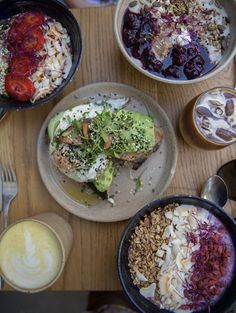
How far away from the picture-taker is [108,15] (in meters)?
1.48

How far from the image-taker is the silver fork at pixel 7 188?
1.39 metres

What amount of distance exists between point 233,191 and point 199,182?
0.36 feet

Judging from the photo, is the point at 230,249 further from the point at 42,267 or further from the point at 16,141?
the point at 16,141

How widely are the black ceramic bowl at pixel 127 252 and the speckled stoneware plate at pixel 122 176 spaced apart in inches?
5.2

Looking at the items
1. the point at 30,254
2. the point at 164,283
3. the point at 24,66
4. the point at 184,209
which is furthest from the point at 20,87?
the point at 164,283

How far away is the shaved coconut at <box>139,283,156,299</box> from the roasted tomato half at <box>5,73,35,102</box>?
2.17 ft

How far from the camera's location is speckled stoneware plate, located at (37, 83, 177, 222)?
4.49ft

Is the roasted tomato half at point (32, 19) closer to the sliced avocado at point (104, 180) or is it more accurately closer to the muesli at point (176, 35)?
the muesli at point (176, 35)

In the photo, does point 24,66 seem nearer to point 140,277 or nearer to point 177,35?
point 177,35

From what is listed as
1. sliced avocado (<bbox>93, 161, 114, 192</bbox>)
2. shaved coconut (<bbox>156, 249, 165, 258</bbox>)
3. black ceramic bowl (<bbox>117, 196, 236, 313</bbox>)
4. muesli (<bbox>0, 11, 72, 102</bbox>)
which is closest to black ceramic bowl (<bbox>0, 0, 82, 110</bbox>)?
muesli (<bbox>0, 11, 72, 102</bbox>)

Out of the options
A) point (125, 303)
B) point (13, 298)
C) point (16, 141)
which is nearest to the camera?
point (16, 141)

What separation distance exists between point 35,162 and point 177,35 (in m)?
0.61

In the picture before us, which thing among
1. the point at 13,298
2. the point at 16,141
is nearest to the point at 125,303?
the point at 13,298

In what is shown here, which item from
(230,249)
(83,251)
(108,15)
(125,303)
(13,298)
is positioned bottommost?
(13,298)
